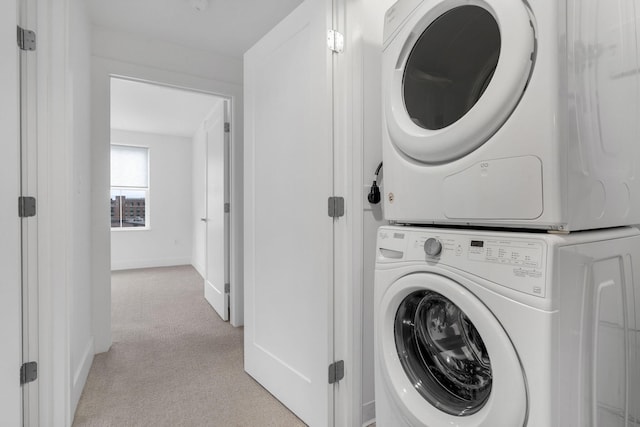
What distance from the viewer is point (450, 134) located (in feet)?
3.02

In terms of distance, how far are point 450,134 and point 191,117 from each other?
175 inches

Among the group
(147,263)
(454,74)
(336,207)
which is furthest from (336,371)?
(147,263)

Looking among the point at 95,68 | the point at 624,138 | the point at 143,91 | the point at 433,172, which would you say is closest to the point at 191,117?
the point at 143,91

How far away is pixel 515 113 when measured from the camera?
31.4 inches

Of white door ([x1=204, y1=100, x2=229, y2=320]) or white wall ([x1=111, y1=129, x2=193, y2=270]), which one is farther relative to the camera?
white wall ([x1=111, y1=129, x2=193, y2=270])

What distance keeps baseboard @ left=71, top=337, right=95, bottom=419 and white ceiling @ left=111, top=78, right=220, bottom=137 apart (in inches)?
88.8

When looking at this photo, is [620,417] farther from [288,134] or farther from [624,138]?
[288,134]

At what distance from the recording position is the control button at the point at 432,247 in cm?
95

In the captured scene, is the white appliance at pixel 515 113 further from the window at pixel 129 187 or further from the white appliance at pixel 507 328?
the window at pixel 129 187

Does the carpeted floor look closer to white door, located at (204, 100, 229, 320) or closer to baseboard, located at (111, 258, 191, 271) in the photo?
white door, located at (204, 100, 229, 320)

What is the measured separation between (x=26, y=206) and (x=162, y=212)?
15.3ft

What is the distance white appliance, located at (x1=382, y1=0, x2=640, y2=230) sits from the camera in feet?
2.46

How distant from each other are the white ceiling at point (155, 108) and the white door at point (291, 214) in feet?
5.25

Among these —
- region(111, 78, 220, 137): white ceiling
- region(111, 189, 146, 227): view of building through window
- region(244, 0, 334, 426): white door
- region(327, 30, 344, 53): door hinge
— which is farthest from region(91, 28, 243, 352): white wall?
region(111, 189, 146, 227): view of building through window
